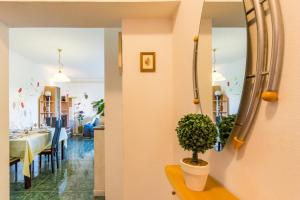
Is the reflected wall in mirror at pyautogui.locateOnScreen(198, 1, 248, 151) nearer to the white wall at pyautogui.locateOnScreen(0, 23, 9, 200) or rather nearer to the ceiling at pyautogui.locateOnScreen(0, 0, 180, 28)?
the ceiling at pyautogui.locateOnScreen(0, 0, 180, 28)

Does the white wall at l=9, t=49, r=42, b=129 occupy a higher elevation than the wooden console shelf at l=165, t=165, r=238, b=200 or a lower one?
higher

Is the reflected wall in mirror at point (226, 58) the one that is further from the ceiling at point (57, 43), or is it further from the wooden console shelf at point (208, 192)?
the ceiling at point (57, 43)

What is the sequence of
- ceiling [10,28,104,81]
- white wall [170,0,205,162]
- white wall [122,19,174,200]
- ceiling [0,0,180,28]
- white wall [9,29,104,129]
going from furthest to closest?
white wall [9,29,104,129] < ceiling [10,28,104,81] < white wall [122,19,174,200] < ceiling [0,0,180,28] < white wall [170,0,205,162]

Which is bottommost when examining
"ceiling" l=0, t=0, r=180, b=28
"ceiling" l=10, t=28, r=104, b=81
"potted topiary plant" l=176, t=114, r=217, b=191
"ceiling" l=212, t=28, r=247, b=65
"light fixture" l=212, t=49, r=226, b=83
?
"potted topiary plant" l=176, t=114, r=217, b=191

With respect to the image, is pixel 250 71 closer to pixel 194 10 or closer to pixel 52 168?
pixel 194 10

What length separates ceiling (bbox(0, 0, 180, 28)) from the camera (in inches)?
61.4

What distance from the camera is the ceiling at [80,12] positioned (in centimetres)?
156

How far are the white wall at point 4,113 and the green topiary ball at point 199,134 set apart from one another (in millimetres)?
1743

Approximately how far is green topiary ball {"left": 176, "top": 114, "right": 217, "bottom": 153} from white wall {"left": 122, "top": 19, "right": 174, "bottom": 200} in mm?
919

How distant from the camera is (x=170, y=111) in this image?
1.83 m

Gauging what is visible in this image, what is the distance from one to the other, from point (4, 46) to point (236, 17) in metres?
2.00

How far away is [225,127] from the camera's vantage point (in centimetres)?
87

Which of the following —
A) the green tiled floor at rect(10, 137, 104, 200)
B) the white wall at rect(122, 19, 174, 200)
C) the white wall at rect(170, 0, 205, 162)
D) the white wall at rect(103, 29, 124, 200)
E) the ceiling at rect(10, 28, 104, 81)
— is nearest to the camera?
the white wall at rect(170, 0, 205, 162)

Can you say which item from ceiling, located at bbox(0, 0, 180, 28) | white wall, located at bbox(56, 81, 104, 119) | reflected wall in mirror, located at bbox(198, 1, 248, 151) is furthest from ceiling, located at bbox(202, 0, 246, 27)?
white wall, located at bbox(56, 81, 104, 119)
